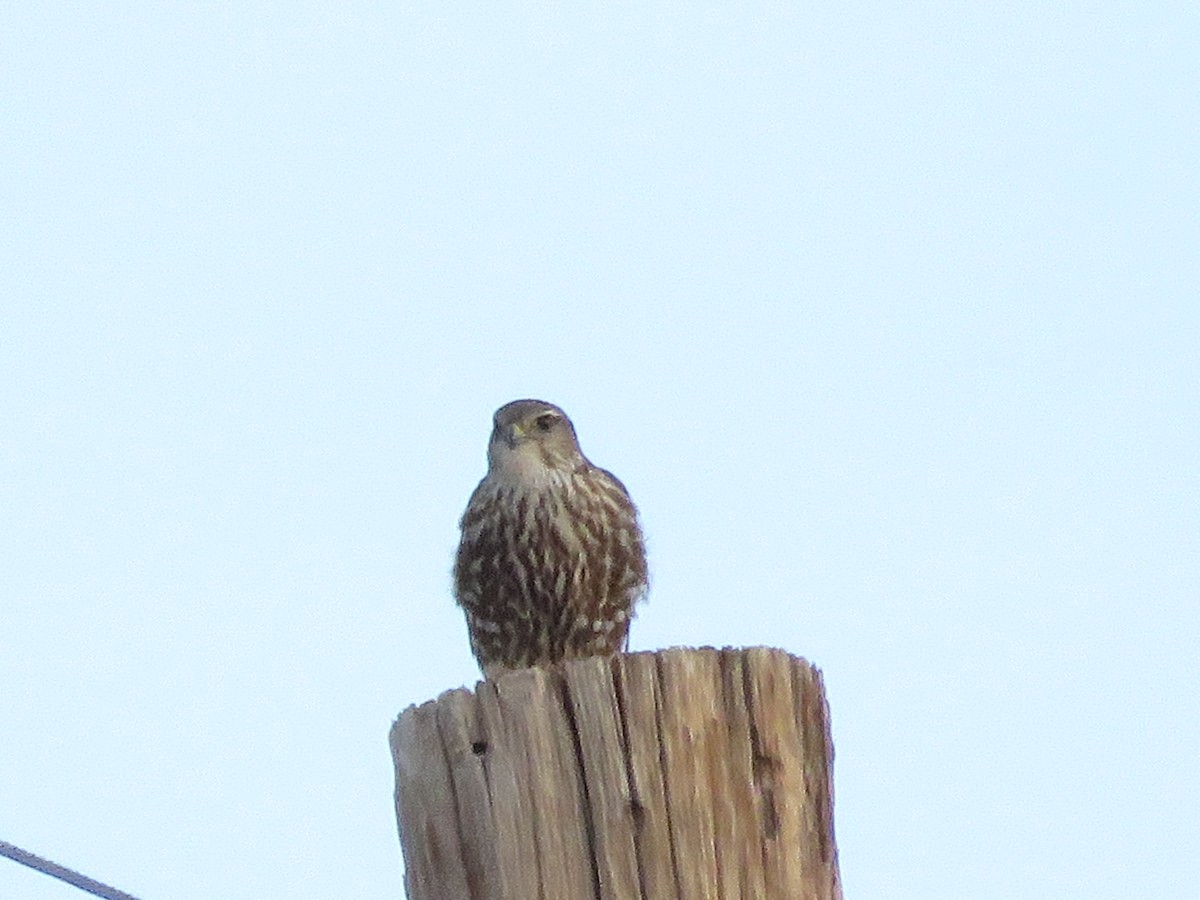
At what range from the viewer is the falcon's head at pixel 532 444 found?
24.0 ft

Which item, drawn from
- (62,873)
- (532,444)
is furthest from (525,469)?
(62,873)

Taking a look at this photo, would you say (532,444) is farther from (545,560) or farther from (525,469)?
(545,560)

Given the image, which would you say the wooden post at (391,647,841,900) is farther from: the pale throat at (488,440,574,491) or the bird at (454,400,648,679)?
the pale throat at (488,440,574,491)

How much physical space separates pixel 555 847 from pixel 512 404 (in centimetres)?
478

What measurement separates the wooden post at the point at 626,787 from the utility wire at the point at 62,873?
53cm

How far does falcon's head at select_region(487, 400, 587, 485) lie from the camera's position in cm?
732

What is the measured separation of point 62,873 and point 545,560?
151 inches

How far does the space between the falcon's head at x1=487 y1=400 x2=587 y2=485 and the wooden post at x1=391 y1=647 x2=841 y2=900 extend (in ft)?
13.9

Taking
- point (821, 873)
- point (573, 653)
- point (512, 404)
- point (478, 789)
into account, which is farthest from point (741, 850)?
point (512, 404)

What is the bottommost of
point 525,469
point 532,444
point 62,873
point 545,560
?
point 62,873

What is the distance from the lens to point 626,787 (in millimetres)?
2924

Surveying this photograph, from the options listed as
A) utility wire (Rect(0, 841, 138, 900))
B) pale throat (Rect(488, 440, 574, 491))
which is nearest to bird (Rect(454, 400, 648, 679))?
pale throat (Rect(488, 440, 574, 491))

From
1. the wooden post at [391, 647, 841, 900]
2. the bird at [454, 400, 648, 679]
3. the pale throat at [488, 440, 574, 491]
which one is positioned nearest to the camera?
the wooden post at [391, 647, 841, 900]

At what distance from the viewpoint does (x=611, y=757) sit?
294 centimetres
